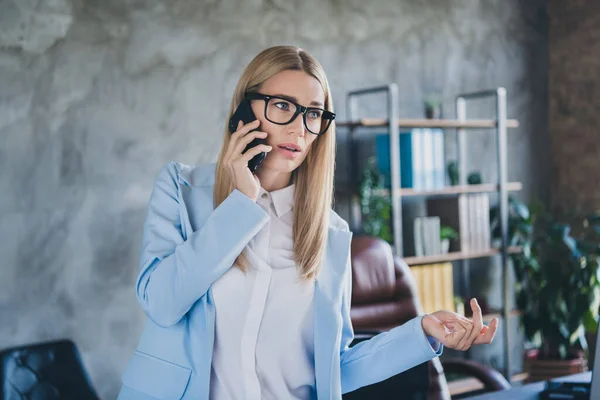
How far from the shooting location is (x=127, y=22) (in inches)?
134

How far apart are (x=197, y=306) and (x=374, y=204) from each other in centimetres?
255

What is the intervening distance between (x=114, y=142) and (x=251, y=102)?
2009mm

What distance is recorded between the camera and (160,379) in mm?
1439

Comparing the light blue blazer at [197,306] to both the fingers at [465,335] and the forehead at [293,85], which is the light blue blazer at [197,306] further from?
the forehead at [293,85]

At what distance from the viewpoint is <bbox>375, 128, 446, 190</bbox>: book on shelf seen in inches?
159

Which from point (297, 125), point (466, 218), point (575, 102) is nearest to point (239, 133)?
point (297, 125)

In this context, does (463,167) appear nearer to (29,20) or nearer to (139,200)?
(139,200)

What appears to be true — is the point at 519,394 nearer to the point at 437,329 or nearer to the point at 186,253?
the point at 437,329

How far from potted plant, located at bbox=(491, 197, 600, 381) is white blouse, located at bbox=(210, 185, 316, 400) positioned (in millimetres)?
3291

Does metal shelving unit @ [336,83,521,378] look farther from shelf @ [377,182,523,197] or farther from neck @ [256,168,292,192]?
neck @ [256,168,292,192]

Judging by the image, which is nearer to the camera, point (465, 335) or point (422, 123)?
point (465, 335)

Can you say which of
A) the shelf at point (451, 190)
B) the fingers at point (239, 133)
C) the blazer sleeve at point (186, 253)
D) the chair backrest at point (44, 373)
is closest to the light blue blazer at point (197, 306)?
the blazer sleeve at point (186, 253)

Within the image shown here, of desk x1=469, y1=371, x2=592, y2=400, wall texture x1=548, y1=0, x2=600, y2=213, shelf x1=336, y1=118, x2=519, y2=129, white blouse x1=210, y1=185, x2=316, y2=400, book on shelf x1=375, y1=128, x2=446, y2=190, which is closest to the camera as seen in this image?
white blouse x1=210, y1=185, x2=316, y2=400

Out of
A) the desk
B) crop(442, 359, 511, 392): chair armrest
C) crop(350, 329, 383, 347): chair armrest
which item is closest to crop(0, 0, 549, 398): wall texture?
crop(442, 359, 511, 392): chair armrest
